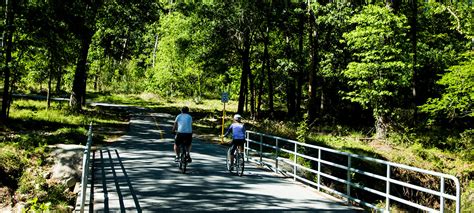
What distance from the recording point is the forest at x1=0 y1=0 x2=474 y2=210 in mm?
22422

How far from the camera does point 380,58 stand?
2216 centimetres

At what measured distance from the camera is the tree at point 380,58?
21.9 meters

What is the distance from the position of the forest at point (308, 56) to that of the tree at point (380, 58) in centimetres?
7

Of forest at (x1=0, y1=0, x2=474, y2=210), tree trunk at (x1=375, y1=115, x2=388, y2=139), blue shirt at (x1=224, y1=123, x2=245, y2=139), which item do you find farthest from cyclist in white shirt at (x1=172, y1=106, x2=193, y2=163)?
tree trunk at (x1=375, y1=115, x2=388, y2=139)

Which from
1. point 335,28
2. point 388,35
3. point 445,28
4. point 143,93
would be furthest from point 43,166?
point 143,93

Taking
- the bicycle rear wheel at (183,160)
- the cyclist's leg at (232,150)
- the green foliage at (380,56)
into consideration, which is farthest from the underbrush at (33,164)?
the green foliage at (380,56)

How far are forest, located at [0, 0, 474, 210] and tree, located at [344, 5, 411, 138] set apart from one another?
0.07 m

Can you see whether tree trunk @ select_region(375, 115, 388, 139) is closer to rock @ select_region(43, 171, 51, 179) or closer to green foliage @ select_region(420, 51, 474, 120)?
green foliage @ select_region(420, 51, 474, 120)

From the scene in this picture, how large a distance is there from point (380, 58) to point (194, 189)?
14982 millimetres

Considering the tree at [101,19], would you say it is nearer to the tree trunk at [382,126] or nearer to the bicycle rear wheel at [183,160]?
the bicycle rear wheel at [183,160]

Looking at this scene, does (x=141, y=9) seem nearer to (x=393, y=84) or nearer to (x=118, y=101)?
(x=393, y=84)

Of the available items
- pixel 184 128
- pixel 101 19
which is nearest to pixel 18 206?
pixel 184 128

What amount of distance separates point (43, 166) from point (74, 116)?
14809mm

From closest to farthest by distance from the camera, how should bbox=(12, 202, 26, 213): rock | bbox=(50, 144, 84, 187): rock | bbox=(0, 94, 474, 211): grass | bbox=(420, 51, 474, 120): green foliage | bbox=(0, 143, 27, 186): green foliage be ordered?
bbox=(12, 202, 26, 213): rock
bbox=(50, 144, 84, 187): rock
bbox=(0, 143, 27, 186): green foliage
bbox=(0, 94, 474, 211): grass
bbox=(420, 51, 474, 120): green foliage
